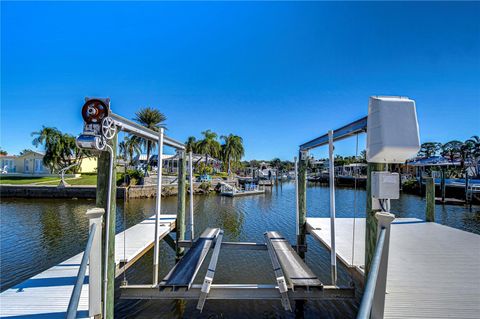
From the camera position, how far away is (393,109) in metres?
2.56

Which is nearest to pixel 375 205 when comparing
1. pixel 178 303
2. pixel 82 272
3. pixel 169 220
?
pixel 82 272

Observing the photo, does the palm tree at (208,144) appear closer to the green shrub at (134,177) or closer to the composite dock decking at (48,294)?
the green shrub at (134,177)

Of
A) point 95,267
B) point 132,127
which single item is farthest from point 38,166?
point 95,267

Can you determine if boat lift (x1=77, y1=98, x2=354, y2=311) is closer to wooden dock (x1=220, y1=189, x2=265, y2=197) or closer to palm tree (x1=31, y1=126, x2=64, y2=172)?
wooden dock (x1=220, y1=189, x2=265, y2=197)

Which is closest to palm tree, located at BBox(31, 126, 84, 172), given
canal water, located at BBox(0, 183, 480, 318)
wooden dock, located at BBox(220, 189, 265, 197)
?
canal water, located at BBox(0, 183, 480, 318)

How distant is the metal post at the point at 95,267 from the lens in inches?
105

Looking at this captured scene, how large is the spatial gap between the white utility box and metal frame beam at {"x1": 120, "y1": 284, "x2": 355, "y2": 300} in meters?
2.42

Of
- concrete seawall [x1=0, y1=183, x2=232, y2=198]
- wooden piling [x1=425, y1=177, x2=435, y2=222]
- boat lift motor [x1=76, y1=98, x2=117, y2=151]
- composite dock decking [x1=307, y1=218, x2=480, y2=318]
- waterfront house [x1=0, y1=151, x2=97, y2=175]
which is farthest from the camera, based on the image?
waterfront house [x1=0, y1=151, x2=97, y2=175]

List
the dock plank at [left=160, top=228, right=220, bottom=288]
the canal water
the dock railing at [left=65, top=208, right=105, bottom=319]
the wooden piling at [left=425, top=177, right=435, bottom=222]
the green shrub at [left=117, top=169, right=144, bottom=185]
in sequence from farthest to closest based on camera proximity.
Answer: the green shrub at [left=117, top=169, right=144, bottom=185] → the wooden piling at [left=425, top=177, right=435, bottom=222] → the canal water → the dock plank at [left=160, top=228, right=220, bottom=288] → the dock railing at [left=65, top=208, right=105, bottom=319]

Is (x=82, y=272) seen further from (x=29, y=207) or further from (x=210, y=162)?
(x=210, y=162)

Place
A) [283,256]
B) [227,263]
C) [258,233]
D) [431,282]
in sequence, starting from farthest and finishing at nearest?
[258,233], [227,263], [283,256], [431,282]

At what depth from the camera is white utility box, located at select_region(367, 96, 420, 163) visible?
97.3 inches

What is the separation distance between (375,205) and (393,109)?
3.48ft

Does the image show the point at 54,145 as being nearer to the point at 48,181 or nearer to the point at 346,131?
the point at 48,181
